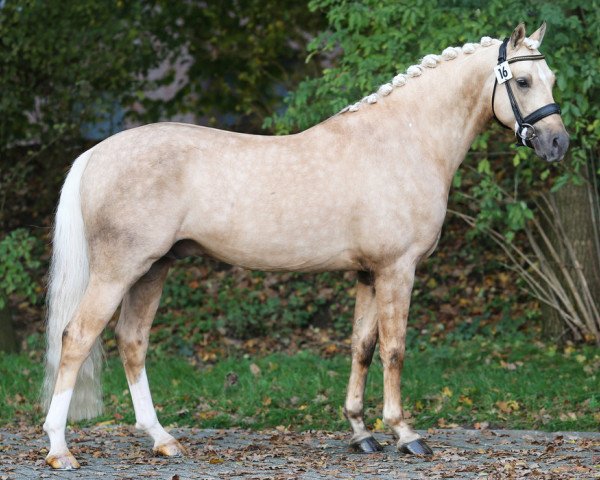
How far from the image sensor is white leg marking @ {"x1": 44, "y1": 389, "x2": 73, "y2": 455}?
574 centimetres

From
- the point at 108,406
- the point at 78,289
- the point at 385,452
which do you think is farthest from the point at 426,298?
the point at 78,289

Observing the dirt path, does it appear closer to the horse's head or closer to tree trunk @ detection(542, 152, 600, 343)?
the horse's head

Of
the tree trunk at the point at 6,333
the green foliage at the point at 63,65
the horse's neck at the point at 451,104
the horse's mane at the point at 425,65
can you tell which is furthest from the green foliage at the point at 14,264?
the horse's neck at the point at 451,104

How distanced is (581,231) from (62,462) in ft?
20.3

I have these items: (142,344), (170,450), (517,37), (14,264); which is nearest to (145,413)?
(170,450)

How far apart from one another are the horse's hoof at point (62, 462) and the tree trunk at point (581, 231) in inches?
229

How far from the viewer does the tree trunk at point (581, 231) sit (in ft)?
32.6

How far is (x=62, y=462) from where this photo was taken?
5703 mm

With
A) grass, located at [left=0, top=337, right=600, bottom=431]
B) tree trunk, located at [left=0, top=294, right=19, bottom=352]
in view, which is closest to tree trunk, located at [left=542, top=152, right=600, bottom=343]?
grass, located at [left=0, top=337, right=600, bottom=431]

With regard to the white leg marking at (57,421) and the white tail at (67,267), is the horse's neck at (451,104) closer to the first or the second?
the white tail at (67,267)

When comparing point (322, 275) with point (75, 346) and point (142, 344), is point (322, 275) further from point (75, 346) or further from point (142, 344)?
point (75, 346)

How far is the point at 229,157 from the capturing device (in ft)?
19.8

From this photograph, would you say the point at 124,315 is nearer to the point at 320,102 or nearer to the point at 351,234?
the point at 351,234

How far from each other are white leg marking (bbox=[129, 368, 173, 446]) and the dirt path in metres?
0.16
